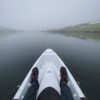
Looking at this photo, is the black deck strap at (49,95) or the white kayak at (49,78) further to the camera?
the white kayak at (49,78)

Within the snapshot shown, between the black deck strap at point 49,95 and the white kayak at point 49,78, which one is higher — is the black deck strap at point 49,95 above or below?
above

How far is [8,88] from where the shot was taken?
33.9 ft

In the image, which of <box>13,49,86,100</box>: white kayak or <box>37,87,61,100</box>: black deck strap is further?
<box>13,49,86,100</box>: white kayak

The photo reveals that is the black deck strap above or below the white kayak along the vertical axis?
above

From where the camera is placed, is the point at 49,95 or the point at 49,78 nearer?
the point at 49,95

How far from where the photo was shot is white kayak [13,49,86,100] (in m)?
6.51

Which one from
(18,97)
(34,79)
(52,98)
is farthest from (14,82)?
(52,98)

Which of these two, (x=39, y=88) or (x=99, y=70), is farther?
(x=99, y=70)

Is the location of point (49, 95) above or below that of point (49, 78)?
above

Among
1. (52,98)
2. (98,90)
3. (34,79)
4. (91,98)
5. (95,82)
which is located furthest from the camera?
(95,82)

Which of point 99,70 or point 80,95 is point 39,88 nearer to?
point 80,95

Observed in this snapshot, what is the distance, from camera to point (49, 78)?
8688 mm

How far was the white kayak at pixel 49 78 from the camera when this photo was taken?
651cm

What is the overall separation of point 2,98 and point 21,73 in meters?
4.53
